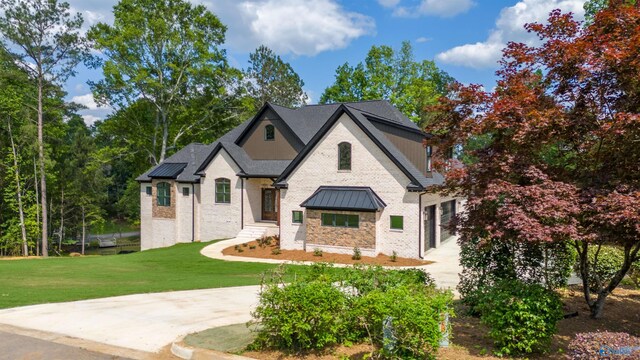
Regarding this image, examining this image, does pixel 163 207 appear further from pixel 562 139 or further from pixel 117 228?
pixel 117 228

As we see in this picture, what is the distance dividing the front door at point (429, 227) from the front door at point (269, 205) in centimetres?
1059

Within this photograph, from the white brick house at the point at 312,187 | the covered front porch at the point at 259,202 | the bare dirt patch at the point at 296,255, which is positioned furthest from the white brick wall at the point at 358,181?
the covered front porch at the point at 259,202

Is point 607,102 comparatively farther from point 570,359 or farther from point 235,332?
point 235,332

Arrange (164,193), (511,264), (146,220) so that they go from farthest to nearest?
(146,220) < (164,193) < (511,264)

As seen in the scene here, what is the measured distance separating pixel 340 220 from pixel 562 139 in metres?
14.9

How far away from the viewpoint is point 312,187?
917 inches

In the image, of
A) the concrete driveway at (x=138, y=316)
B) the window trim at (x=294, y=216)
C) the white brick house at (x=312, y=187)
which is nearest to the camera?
the concrete driveway at (x=138, y=316)

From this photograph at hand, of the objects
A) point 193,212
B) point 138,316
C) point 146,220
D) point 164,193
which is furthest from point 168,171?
point 138,316

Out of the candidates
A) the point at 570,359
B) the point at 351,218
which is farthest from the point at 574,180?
the point at 351,218

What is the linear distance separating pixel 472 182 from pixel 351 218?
45.0 feet

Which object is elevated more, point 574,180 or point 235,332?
point 574,180

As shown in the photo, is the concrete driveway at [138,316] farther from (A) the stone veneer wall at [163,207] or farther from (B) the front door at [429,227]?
(A) the stone veneer wall at [163,207]

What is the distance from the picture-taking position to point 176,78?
37.8 m

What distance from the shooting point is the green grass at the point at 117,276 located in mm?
13414
